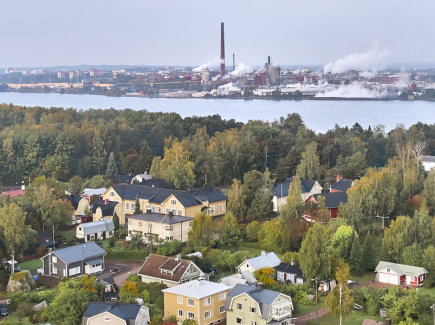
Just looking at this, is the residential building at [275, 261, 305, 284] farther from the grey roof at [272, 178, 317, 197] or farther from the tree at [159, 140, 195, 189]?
the tree at [159, 140, 195, 189]

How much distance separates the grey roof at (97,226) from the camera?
21359 millimetres

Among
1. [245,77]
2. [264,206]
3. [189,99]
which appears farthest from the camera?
[245,77]

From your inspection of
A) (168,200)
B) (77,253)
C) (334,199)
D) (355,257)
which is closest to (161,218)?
(168,200)

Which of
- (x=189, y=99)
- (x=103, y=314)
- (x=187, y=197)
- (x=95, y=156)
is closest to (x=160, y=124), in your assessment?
(x=95, y=156)

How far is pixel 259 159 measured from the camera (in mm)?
33906

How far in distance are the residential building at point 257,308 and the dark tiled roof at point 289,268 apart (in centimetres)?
262

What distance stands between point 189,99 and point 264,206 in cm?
9288

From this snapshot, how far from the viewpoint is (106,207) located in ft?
78.2

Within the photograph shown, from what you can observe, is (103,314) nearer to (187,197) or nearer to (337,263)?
(337,263)

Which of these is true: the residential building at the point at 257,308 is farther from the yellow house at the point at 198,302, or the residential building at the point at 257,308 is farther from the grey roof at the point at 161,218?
the grey roof at the point at 161,218

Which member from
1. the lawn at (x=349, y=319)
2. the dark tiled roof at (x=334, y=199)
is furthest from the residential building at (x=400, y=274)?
the dark tiled roof at (x=334, y=199)

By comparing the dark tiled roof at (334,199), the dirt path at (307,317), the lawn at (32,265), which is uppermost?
the dark tiled roof at (334,199)

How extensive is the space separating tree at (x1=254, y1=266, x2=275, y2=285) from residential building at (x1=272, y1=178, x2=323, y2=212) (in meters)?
8.00

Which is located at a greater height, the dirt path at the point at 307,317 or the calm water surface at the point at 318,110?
→ the calm water surface at the point at 318,110
